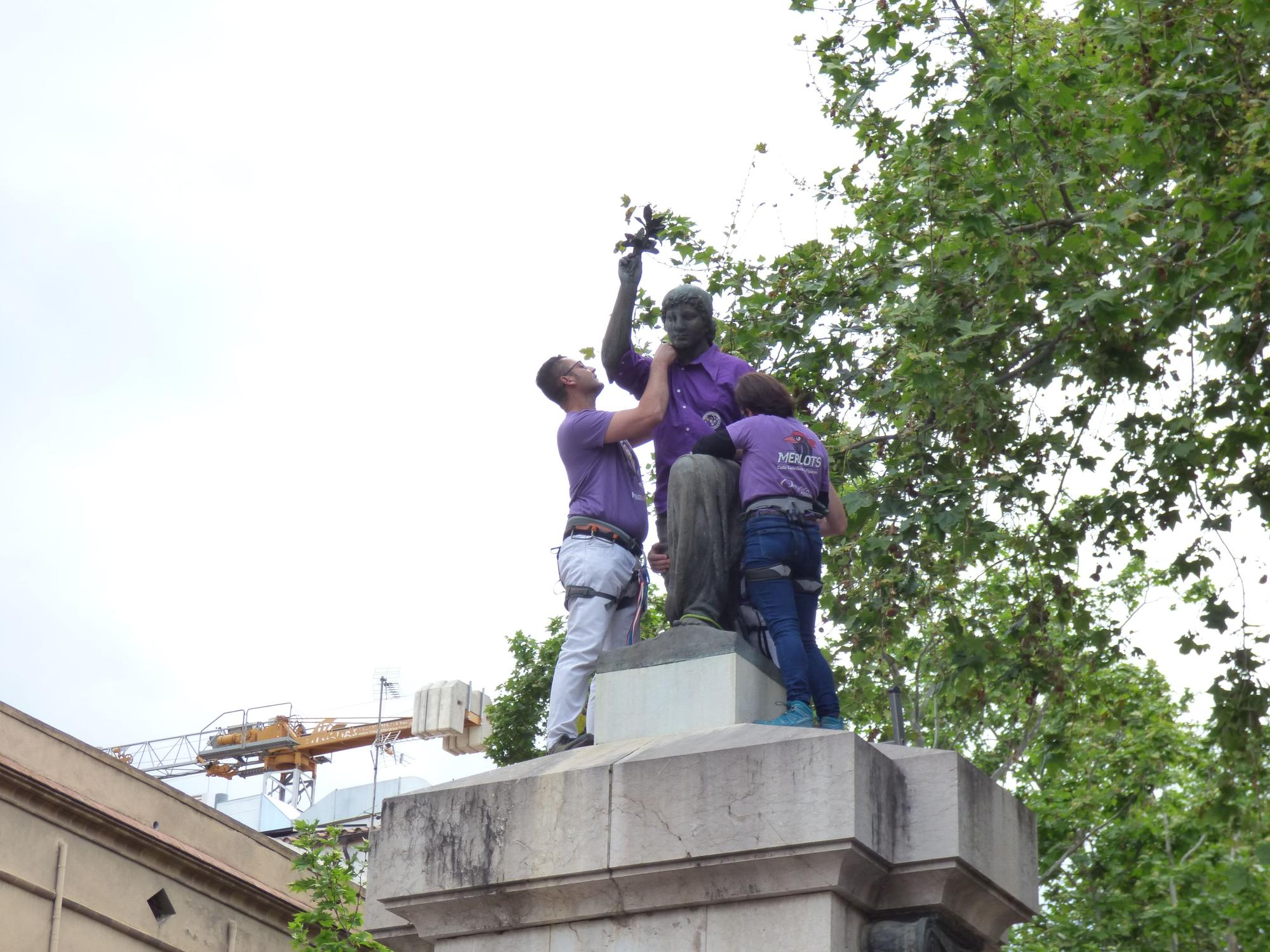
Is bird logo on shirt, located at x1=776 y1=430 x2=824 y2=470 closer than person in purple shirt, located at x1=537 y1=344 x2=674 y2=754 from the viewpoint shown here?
Yes

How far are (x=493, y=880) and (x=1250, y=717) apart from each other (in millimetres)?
7602

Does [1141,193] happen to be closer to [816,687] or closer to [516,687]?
[816,687]

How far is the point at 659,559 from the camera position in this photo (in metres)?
7.31

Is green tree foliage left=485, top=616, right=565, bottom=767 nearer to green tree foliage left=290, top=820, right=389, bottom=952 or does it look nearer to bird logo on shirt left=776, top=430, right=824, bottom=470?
green tree foliage left=290, top=820, right=389, bottom=952

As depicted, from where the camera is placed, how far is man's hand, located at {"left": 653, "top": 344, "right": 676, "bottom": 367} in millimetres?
7340

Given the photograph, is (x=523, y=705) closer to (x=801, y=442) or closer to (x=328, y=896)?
(x=328, y=896)

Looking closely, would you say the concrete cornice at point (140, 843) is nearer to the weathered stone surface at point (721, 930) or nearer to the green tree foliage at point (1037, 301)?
the green tree foliage at point (1037, 301)

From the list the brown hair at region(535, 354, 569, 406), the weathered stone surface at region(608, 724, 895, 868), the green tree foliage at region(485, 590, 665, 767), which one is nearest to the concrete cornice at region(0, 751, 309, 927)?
the green tree foliage at region(485, 590, 665, 767)

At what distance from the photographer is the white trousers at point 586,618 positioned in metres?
6.97

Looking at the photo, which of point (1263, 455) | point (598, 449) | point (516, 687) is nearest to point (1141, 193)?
point (1263, 455)

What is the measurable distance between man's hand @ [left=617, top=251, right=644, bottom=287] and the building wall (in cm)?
1652

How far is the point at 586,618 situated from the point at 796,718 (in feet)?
3.38

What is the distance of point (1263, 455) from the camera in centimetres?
1212

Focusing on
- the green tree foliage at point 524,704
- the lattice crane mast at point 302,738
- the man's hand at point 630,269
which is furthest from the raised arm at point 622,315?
the lattice crane mast at point 302,738
